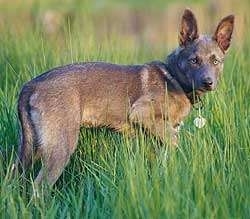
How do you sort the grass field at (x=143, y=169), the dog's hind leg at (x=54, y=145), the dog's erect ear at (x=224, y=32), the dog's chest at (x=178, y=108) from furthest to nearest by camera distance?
the dog's erect ear at (x=224, y=32), the dog's chest at (x=178, y=108), the dog's hind leg at (x=54, y=145), the grass field at (x=143, y=169)

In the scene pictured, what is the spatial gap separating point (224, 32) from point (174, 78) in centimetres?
48

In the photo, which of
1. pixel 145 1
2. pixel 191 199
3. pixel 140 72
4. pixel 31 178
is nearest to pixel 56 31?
pixel 140 72

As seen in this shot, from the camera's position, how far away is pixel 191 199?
15.9 feet

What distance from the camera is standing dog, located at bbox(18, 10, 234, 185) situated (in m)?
5.71

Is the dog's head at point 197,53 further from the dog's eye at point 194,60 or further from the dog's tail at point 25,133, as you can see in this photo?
the dog's tail at point 25,133

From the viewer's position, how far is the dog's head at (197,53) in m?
6.19

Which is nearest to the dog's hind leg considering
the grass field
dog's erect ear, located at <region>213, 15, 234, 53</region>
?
the grass field

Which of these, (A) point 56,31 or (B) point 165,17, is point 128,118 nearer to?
(A) point 56,31

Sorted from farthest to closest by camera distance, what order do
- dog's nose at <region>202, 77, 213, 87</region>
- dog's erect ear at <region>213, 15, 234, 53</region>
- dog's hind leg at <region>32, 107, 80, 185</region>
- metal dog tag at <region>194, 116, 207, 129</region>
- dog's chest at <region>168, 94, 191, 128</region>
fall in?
dog's erect ear at <region>213, 15, 234, 53</region> < dog's chest at <region>168, 94, 191, 128</region> < metal dog tag at <region>194, 116, 207, 129</region> < dog's nose at <region>202, 77, 213, 87</region> < dog's hind leg at <region>32, 107, 80, 185</region>

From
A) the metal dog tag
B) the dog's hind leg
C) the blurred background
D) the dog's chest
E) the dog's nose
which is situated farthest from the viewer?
the blurred background

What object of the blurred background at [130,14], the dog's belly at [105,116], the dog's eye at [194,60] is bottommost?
the dog's belly at [105,116]

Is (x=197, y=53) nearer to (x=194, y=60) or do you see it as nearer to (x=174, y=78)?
(x=194, y=60)

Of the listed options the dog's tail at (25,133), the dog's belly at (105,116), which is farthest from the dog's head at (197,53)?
the dog's tail at (25,133)

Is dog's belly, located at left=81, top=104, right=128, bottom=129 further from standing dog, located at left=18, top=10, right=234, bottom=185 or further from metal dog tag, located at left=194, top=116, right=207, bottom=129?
metal dog tag, located at left=194, top=116, right=207, bottom=129
